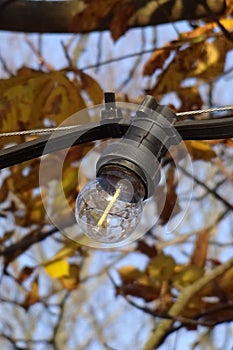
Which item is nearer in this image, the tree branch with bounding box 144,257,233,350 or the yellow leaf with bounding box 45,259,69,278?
the tree branch with bounding box 144,257,233,350

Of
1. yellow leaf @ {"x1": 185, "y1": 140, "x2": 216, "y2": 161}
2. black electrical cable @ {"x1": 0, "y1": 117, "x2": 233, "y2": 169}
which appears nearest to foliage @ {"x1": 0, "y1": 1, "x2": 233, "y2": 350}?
yellow leaf @ {"x1": 185, "y1": 140, "x2": 216, "y2": 161}

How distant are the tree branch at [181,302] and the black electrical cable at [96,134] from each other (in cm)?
109

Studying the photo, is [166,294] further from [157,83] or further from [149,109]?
[149,109]

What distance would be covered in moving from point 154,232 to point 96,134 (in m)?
0.89

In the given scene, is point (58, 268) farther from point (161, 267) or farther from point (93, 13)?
point (93, 13)

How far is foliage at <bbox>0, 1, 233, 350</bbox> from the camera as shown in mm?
1992

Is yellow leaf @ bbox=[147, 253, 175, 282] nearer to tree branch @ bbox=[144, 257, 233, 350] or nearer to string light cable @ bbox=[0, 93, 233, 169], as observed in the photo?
tree branch @ bbox=[144, 257, 233, 350]

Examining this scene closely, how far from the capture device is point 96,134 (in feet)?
3.36

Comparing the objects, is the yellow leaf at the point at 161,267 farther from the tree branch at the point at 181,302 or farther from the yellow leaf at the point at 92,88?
the yellow leaf at the point at 92,88

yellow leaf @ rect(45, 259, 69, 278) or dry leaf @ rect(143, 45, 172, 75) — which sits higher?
dry leaf @ rect(143, 45, 172, 75)

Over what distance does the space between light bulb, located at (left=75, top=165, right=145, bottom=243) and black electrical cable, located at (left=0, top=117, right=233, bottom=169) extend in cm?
5

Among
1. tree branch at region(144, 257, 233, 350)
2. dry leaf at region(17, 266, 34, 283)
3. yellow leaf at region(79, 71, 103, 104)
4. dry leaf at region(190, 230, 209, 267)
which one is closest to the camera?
yellow leaf at region(79, 71, 103, 104)

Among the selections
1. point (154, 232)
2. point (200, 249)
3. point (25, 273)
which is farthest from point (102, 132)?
point (25, 273)

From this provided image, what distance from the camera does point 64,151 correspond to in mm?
1075
